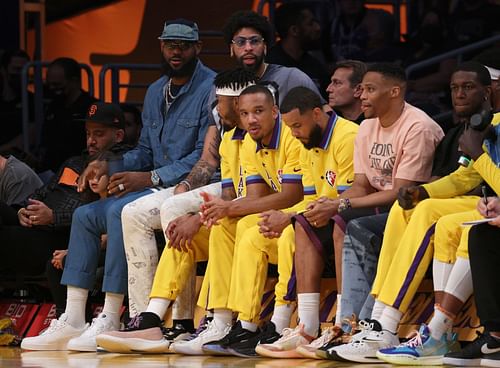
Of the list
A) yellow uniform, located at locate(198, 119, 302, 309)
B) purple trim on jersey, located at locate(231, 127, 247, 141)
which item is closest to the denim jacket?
purple trim on jersey, located at locate(231, 127, 247, 141)

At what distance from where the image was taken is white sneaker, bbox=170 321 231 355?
30.7 feet

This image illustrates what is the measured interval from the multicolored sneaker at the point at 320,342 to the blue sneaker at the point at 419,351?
468mm

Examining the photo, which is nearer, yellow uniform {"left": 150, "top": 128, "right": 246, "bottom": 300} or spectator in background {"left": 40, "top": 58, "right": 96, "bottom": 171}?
yellow uniform {"left": 150, "top": 128, "right": 246, "bottom": 300}

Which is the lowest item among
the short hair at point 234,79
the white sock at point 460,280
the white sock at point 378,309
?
the white sock at point 378,309

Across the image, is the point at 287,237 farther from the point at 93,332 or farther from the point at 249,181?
the point at 93,332

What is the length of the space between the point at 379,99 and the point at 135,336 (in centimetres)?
216

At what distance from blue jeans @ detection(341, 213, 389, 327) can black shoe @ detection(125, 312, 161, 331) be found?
141 cm

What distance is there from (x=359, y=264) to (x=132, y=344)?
1649 mm

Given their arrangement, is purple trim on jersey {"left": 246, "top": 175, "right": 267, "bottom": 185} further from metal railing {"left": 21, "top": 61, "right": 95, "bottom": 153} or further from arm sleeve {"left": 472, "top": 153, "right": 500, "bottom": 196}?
metal railing {"left": 21, "top": 61, "right": 95, "bottom": 153}

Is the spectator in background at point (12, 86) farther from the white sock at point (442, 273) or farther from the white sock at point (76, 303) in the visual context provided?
the white sock at point (442, 273)

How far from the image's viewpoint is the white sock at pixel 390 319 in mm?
8430

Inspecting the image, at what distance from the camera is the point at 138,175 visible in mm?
10438

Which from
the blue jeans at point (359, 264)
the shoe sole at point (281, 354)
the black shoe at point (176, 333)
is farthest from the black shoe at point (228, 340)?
the blue jeans at point (359, 264)

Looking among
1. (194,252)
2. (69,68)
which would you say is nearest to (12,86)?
(69,68)
